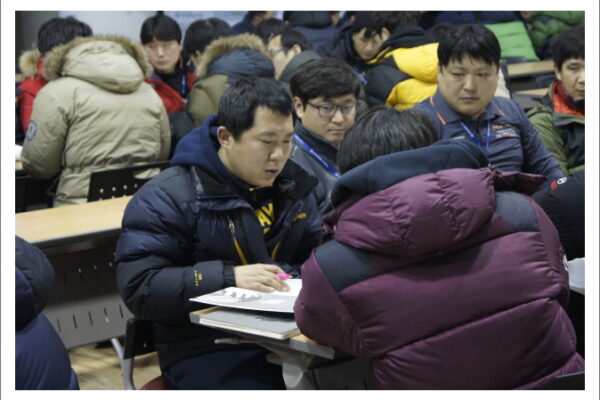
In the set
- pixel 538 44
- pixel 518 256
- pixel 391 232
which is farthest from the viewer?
pixel 538 44

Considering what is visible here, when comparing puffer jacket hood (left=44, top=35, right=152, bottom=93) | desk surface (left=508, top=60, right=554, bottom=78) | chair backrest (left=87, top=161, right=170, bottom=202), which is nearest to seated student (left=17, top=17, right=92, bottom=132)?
puffer jacket hood (left=44, top=35, right=152, bottom=93)

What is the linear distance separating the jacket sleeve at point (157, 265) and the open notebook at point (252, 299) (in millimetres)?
75

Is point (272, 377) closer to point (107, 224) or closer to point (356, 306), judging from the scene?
point (356, 306)

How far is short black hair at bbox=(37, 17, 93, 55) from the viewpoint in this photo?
4.27 metres

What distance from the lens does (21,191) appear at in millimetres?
3797

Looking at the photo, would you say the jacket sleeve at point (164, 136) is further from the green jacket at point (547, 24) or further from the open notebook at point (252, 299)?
the green jacket at point (547, 24)

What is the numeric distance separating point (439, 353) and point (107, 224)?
1.66 meters

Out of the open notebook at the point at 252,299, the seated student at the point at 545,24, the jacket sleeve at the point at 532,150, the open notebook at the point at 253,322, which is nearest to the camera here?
the open notebook at the point at 253,322

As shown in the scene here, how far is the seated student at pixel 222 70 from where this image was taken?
14.4 feet

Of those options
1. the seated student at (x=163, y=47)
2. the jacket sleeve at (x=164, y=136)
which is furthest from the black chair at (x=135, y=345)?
the seated student at (x=163, y=47)

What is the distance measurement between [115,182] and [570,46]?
211 centimetres

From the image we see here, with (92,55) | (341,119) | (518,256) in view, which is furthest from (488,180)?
(92,55)

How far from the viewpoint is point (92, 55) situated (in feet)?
12.5

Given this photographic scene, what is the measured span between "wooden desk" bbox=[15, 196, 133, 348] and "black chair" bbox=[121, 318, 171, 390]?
694 mm
